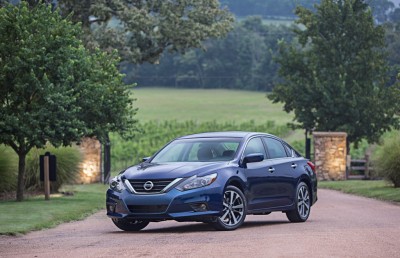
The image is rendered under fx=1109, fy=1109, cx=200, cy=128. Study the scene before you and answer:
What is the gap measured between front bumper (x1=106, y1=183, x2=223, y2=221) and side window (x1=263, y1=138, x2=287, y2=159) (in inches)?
100

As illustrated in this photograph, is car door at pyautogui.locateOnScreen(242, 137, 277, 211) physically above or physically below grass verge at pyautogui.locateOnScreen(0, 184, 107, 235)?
above

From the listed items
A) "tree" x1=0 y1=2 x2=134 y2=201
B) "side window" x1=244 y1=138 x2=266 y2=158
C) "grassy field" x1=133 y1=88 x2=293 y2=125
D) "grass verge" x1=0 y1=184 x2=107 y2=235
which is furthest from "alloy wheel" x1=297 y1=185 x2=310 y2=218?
"grassy field" x1=133 y1=88 x2=293 y2=125

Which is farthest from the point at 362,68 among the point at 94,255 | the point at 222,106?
the point at 222,106

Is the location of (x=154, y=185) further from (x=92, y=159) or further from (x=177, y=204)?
(x=92, y=159)

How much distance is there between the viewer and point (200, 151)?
18.9 metres

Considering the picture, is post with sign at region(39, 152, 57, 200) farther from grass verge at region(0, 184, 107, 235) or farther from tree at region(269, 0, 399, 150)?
tree at region(269, 0, 399, 150)

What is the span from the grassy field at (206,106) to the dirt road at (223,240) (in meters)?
96.0

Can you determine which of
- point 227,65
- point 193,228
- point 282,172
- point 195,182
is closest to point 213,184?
point 195,182

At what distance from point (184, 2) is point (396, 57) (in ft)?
120

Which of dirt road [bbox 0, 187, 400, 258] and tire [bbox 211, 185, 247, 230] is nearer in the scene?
dirt road [bbox 0, 187, 400, 258]

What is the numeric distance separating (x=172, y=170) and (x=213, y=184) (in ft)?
2.27

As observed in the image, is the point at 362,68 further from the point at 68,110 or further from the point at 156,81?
the point at 156,81

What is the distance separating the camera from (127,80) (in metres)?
143

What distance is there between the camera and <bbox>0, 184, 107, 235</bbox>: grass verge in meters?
20.0
